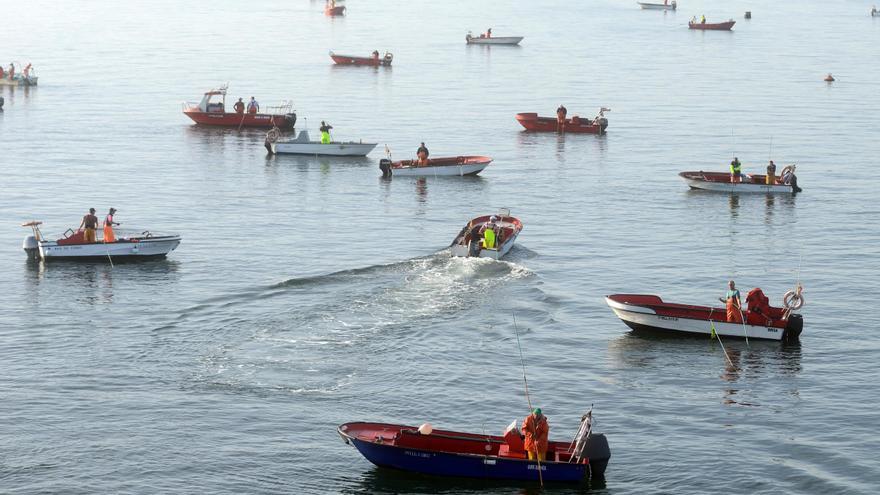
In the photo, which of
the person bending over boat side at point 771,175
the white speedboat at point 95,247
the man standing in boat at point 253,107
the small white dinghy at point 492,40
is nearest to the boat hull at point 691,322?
the white speedboat at point 95,247

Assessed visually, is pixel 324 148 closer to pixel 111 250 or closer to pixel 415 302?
pixel 111 250

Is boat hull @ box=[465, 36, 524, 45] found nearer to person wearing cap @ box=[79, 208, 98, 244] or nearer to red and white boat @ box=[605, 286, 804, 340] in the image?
person wearing cap @ box=[79, 208, 98, 244]

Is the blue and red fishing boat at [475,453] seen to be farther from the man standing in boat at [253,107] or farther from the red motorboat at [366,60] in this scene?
the red motorboat at [366,60]

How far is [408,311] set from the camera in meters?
56.8

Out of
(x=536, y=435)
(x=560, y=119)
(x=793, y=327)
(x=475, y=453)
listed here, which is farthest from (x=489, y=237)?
(x=560, y=119)

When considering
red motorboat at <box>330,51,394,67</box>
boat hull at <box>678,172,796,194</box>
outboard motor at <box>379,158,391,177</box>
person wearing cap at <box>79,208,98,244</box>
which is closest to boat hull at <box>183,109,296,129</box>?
outboard motor at <box>379,158,391,177</box>

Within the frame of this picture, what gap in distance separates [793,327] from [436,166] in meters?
42.1

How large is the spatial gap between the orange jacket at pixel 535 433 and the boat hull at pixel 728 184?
5124cm

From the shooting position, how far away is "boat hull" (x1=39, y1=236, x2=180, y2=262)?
217 feet

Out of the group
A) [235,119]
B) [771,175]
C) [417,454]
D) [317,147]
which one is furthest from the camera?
[235,119]

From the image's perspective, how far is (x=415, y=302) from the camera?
58.2m

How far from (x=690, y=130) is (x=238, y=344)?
71.7m

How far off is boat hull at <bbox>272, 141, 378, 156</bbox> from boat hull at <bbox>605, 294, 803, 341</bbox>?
47475 millimetres

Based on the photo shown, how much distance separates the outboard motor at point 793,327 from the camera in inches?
2141
